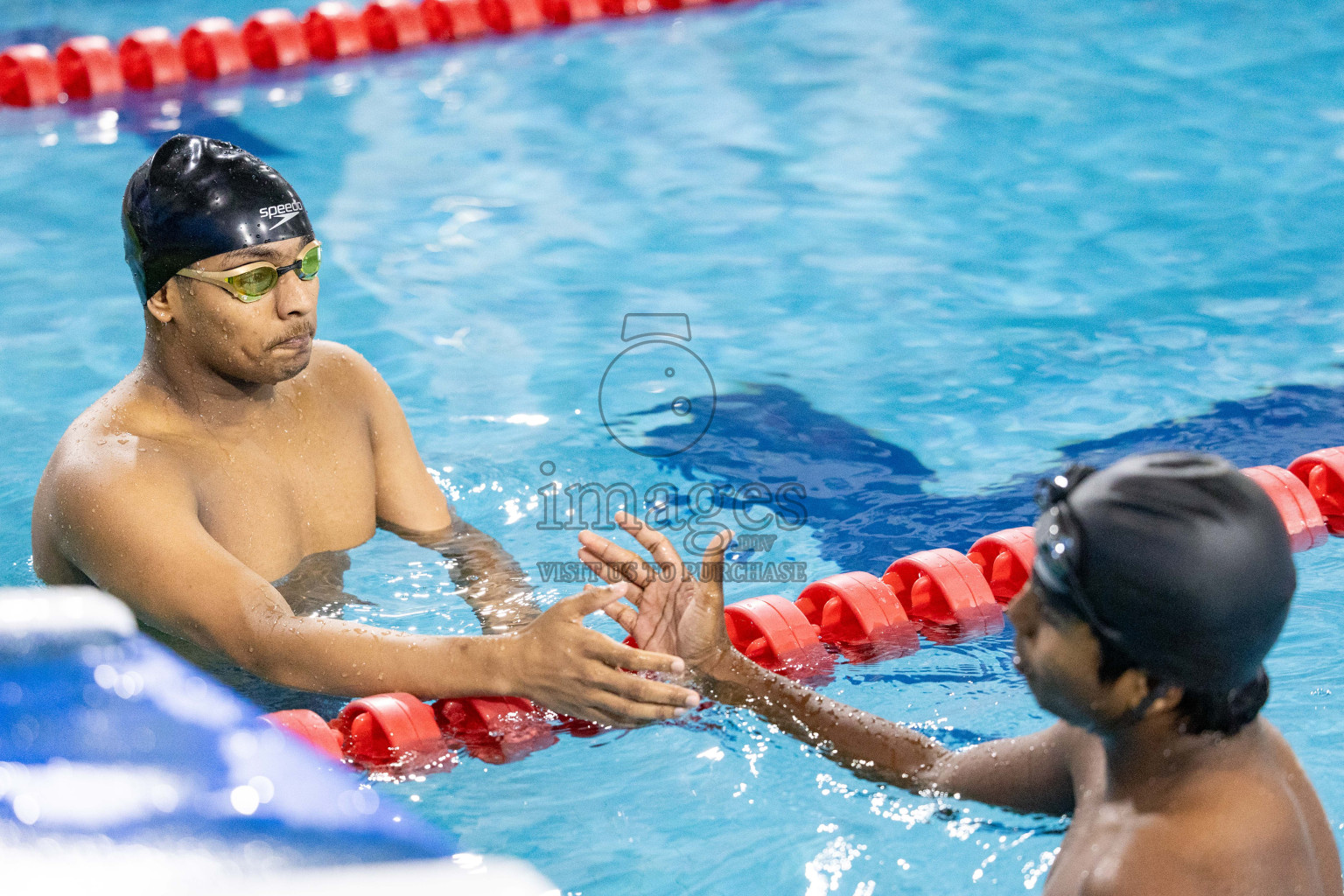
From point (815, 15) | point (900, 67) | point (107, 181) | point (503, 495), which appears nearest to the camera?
point (503, 495)

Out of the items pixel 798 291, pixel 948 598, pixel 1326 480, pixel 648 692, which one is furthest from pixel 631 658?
pixel 798 291

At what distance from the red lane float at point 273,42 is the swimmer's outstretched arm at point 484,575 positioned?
19.8ft

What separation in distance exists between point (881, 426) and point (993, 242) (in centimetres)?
193

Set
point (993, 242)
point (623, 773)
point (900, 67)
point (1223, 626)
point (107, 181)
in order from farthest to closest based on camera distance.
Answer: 1. point (900, 67)
2. point (107, 181)
3. point (993, 242)
4. point (623, 773)
5. point (1223, 626)

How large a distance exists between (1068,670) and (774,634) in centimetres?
167

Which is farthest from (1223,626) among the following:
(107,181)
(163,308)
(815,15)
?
(815,15)

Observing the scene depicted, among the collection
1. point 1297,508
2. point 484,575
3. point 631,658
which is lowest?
point 1297,508

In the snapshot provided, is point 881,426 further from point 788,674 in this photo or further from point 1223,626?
point 1223,626

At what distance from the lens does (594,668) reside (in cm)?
270

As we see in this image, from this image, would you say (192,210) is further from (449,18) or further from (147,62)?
(449,18)

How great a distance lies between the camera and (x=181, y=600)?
9.68 ft

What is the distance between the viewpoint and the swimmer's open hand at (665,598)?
2.91 meters

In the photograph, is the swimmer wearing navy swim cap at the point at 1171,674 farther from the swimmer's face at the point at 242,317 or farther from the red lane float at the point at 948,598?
the swimmer's face at the point at 242,317

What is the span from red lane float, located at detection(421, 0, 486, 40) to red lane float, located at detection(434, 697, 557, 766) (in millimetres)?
7100
